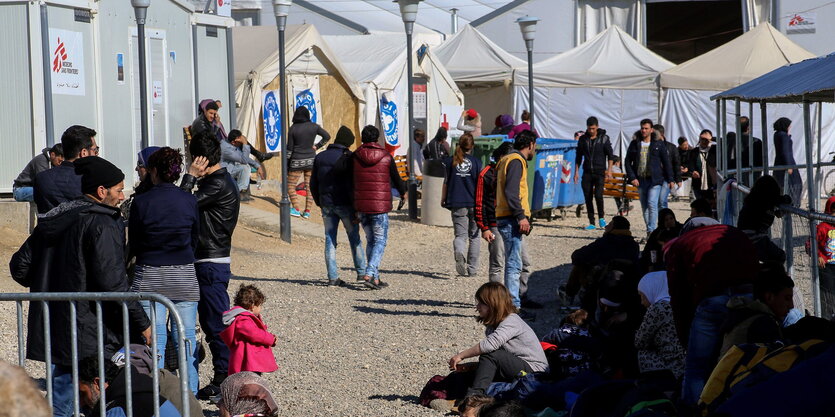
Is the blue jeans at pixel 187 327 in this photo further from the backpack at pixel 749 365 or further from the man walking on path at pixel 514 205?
the man walking on path at pixel 514 205

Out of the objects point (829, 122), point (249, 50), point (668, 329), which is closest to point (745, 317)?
point (668, 329)

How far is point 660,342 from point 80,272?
10.1ft

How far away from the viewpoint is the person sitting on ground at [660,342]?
19.6 ft

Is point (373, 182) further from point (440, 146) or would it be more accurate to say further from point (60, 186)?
point (440, 146)

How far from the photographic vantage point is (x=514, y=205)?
9820mm

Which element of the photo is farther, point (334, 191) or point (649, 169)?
point (649, 169)

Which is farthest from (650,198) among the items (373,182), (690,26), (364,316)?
(690,26)

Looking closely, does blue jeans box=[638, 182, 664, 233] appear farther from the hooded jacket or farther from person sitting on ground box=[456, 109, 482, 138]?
the hooded jacket

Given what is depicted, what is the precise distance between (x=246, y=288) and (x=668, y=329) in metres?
2.57

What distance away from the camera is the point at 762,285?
5.48 m

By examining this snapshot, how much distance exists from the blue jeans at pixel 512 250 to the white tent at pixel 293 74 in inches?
408

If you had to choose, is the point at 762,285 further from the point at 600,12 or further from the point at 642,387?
the point at 600,12

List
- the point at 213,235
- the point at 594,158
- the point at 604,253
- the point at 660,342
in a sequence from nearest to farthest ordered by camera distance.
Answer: the point at 660,342, the point at 213,235, the point at 604,253, the point at 594,158

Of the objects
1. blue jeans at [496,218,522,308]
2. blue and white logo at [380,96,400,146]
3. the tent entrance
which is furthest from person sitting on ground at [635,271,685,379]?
the tent entrance
